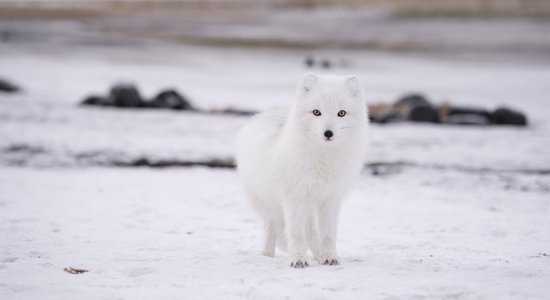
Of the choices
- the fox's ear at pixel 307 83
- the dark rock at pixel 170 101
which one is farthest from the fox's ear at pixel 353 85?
the dark rock at pixel 170 101

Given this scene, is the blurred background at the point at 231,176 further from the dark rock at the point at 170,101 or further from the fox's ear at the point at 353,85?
the fox's ear at the point at 353,85

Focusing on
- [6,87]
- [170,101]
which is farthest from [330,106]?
[6,87]

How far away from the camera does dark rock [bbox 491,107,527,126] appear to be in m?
16.4

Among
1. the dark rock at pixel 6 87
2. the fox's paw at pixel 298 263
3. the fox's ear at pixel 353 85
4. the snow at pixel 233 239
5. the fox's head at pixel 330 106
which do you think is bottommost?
the snow at pixel 233 239

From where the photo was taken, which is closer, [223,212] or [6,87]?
[223,212]

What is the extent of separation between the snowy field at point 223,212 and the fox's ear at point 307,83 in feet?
5.26

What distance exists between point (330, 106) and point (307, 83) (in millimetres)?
342

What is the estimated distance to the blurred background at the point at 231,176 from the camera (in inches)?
211

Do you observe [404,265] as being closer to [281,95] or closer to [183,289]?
[183,289]

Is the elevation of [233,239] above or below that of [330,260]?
below

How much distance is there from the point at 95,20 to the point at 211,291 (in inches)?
2394

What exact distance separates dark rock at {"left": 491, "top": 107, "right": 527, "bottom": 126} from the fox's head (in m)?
12.3

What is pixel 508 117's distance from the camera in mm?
16594

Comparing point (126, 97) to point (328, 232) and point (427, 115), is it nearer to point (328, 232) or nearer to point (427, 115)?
point (427, 115)
